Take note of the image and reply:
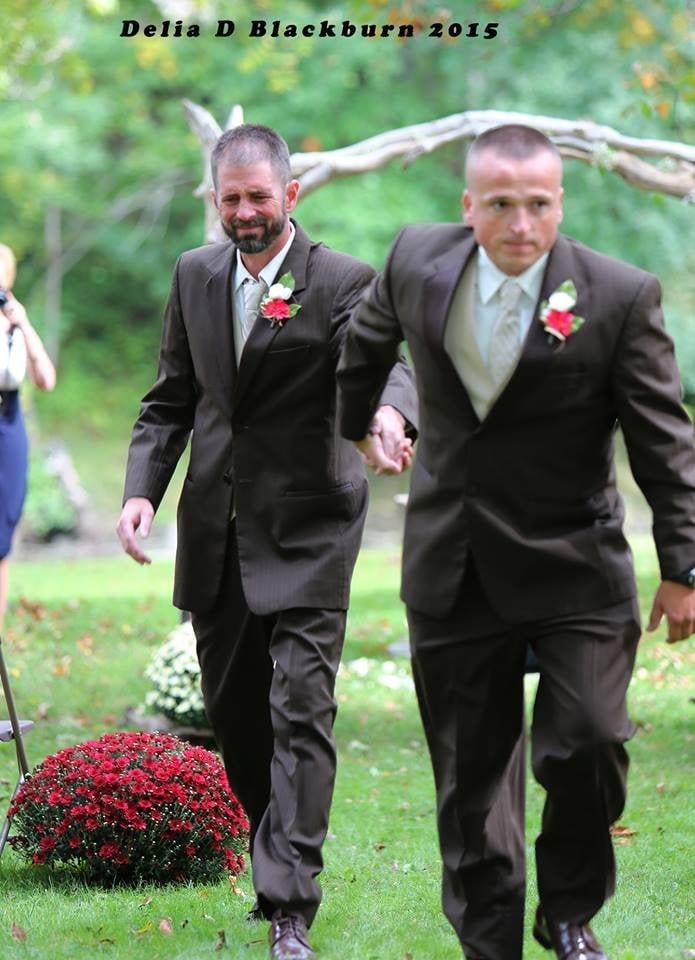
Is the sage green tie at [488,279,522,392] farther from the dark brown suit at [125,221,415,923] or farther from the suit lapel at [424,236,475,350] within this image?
the dark brown suit at [125,221,415,923]

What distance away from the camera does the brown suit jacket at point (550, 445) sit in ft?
12.6

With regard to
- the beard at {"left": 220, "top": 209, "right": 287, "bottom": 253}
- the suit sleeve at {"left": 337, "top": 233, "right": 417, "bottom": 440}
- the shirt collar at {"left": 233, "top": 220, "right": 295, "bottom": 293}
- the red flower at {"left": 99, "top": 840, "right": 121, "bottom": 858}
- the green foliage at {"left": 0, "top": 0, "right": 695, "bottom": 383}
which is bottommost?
the red flower at {"left": 99, "top": 840, "right": 121, "bottom": 858}

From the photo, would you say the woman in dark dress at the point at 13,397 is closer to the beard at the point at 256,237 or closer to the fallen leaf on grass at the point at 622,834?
the fallen leaf on grass at the point at 622,834

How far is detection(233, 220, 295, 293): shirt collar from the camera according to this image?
5094 mm

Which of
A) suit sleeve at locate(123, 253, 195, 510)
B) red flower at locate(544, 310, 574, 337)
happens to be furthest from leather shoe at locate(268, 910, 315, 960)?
red flower at locate(544, 310, 574, 337)

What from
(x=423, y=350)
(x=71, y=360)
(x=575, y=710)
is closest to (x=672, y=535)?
(x=575, y=710)

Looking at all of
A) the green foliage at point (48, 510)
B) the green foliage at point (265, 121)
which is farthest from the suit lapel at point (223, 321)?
the green foliage at point (48, 510)

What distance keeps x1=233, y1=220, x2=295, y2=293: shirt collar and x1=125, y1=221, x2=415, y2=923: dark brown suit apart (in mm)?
24

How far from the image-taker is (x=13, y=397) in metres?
8.96

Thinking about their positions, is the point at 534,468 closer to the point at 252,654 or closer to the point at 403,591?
the point at 403,591

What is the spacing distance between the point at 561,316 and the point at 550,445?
320 mm

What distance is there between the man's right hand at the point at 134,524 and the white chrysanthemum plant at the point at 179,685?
380 centimetres

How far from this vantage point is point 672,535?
3.92m

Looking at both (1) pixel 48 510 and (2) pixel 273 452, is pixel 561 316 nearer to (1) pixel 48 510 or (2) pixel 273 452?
(2) pixel 273 452
